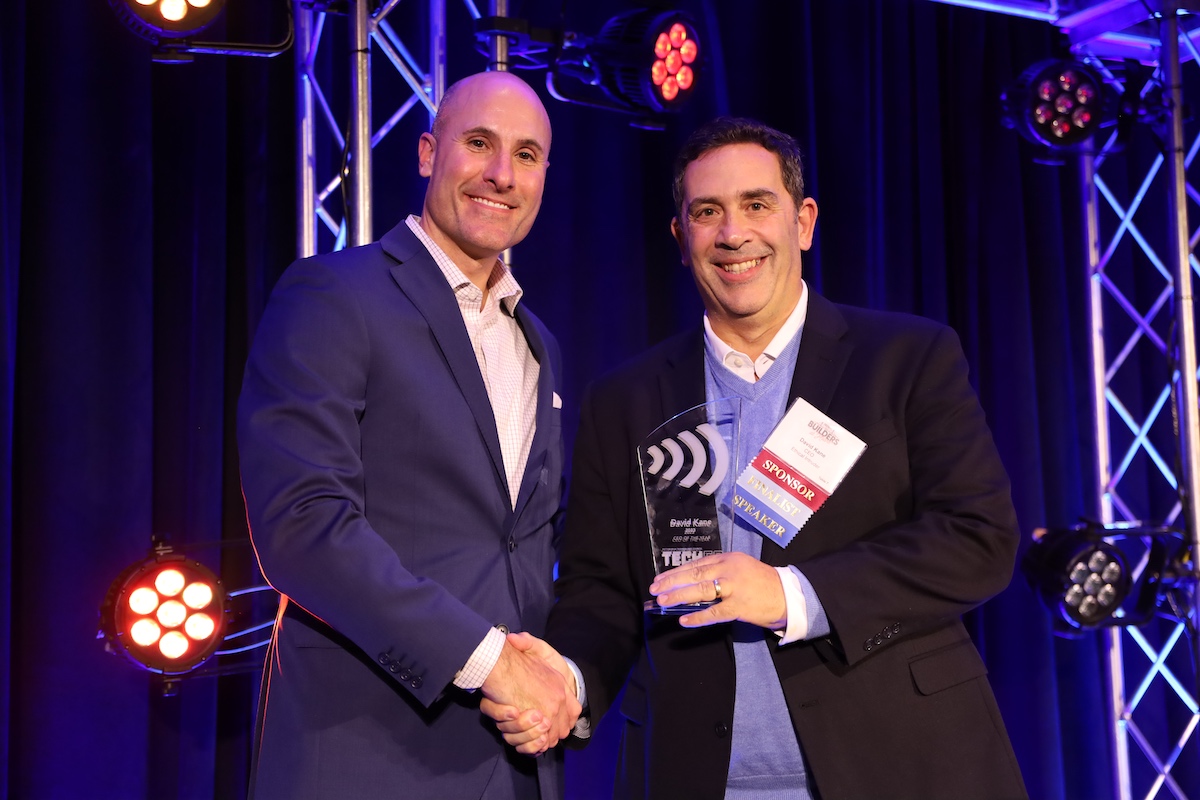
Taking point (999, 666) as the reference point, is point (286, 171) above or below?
above

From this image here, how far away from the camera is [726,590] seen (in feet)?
6.12

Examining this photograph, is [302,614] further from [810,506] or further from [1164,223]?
[1164,223]

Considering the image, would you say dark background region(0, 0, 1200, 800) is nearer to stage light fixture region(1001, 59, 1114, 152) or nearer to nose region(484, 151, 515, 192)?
stage light fixture region(1001, 59, 1114, 152)

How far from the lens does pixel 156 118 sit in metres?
3.53

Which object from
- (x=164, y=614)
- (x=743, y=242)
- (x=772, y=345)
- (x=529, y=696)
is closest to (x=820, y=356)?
(x=772, y=345)

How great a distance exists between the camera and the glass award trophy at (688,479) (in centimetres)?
191

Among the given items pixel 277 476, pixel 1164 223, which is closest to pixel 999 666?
pixel 1164 223

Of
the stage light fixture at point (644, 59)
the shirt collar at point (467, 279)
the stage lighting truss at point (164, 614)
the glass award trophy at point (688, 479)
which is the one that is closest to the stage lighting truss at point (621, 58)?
the stage light fixture at point (644, 59)

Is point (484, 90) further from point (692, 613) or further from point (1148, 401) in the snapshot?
point (1148, 401)

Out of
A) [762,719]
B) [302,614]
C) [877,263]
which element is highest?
[877,263]

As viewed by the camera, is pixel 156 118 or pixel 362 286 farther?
pixel 156 118

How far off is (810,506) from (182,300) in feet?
7.48

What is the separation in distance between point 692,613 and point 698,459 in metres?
0.26

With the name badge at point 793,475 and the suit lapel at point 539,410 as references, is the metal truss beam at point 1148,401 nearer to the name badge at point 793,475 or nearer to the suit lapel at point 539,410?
the name badge at point 793,475
